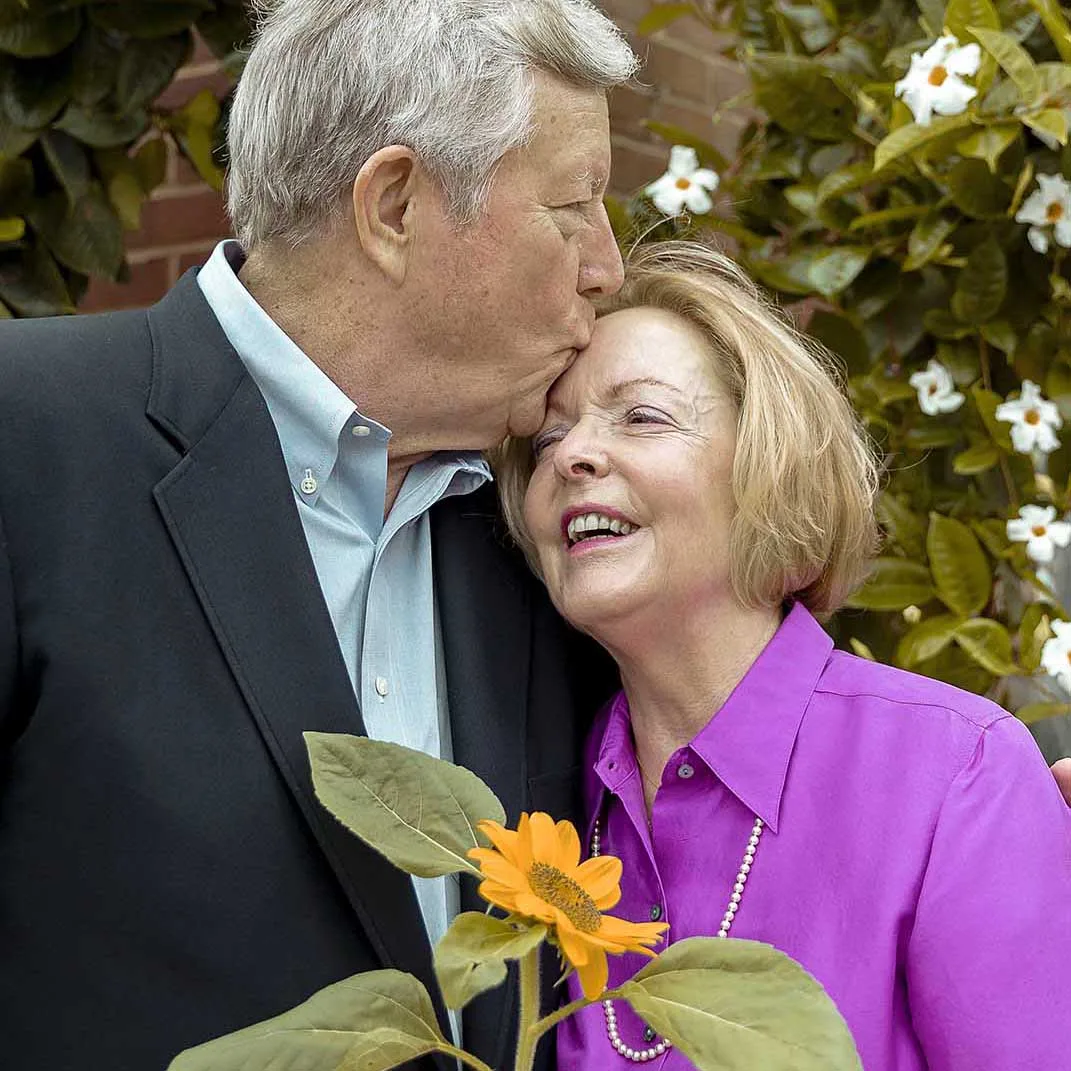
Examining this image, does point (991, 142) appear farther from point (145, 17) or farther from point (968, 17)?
point (145, 17)

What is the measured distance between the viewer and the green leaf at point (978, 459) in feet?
7.49

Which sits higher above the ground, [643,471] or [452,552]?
[643,471]

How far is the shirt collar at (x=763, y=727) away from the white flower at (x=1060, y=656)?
551 mm

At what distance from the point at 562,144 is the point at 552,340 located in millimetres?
199

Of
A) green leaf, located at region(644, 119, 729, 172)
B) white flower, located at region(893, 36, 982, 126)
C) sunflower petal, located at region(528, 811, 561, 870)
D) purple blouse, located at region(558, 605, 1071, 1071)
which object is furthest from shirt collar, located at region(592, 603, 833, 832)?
green leaf, located at region(644, 119, 729, 172)

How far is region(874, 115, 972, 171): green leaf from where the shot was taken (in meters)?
2.17

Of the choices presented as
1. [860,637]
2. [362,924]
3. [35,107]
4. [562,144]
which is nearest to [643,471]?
[562,144]

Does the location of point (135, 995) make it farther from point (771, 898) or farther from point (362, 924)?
point (771, 898)

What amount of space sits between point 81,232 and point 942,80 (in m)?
1.22

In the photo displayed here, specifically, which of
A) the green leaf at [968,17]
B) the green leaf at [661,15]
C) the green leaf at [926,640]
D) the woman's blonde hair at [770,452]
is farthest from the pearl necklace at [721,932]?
the green leaf at [661,15]

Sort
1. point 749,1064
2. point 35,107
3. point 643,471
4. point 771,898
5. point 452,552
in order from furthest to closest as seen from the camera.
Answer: point 35,107
point 452,552
point 643,471
point 771,898
point 749,1064

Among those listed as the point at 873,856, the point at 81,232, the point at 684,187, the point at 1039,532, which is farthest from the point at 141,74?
the point at 873,856

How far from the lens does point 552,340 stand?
5.51ft

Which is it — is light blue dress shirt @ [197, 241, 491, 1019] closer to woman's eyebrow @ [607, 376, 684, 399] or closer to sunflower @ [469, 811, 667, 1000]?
woman's eyebrow @ [607, 376, 684, 399]
